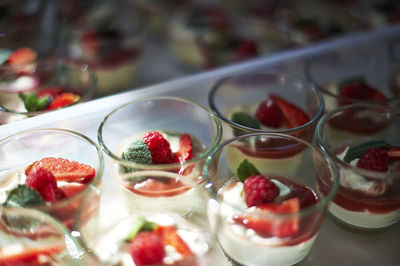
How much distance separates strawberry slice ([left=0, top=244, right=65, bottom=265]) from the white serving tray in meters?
0.21

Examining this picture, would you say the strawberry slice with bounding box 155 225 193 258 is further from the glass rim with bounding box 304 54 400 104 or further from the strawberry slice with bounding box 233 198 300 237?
the glass rim with bounding box 304 54 400 104

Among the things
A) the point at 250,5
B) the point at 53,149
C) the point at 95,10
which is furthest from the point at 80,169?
the point at 250,5

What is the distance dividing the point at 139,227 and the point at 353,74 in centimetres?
105

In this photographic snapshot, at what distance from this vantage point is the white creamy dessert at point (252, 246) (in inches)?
38.1

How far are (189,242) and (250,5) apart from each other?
1648 millimetres

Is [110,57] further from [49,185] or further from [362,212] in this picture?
[362,212]

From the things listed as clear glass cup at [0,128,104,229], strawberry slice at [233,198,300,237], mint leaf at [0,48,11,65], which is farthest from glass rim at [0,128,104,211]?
mint leaf at [0,48,11,65]

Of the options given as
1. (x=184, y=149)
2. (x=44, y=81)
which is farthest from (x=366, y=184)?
(x=44, y=81)

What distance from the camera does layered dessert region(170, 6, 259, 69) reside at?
1.92 m

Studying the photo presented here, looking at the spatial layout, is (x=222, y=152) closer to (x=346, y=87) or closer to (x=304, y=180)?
(x=304, y=180)

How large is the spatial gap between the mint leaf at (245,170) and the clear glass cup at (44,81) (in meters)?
0.51

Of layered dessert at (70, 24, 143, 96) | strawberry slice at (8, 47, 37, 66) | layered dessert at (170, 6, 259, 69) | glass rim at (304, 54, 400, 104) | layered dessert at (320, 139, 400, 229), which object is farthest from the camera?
layered dessert at (170, 6, 259, 69)

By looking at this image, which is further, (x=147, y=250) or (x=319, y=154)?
(x=319, y=154)

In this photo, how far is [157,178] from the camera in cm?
105
